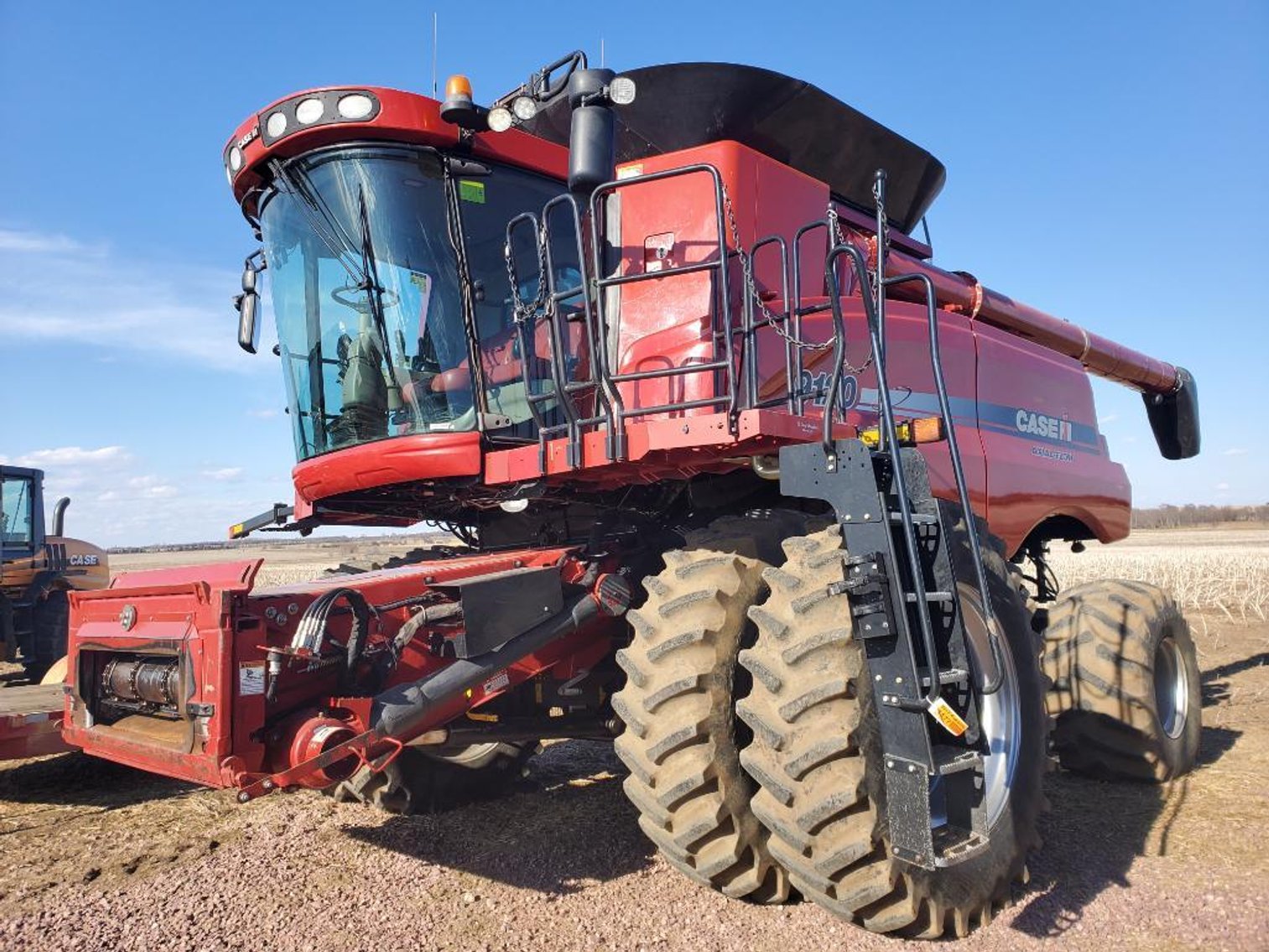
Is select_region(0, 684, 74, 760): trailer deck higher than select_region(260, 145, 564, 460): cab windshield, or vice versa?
select_region(260, 145, 564, 460): cab windshield

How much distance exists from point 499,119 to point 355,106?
2.32 feet

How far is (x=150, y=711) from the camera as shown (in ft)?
12.2

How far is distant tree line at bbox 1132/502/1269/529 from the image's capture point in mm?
81625

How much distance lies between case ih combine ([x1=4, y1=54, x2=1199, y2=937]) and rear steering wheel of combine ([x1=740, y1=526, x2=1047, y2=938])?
1 centimetres

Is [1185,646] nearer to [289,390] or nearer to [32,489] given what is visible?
[289,390]

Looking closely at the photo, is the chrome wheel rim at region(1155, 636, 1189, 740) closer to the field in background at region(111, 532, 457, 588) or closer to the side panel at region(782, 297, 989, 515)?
the side panel at region(782, 297, 989, 515)

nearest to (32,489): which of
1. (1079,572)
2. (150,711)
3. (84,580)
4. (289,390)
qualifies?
(84,580)

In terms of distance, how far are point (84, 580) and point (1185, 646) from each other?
12.3m

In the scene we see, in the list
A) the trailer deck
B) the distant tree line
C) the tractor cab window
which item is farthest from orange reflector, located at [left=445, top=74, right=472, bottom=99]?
the distant tree line

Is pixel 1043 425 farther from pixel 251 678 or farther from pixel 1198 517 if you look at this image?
pixel 1198 517

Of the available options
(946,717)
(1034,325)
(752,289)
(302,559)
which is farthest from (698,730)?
(302,559)

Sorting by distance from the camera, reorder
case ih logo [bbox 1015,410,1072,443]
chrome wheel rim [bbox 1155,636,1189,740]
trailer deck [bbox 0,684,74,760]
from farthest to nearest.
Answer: case ih logo [bbox 1015,410,1072,443]
chrome wheel rim [bbox 1155,636,1189,740]
trailer deck [bbox 0,684,74,760]

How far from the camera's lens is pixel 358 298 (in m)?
4.44

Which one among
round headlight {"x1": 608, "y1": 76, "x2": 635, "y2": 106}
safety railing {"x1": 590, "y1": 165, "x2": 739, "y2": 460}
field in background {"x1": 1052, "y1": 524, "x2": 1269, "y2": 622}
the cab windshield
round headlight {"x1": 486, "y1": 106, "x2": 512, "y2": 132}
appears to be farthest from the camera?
field in background {"x1": 1052, "y1": 524, "x2": 1269, "y2": 622}
